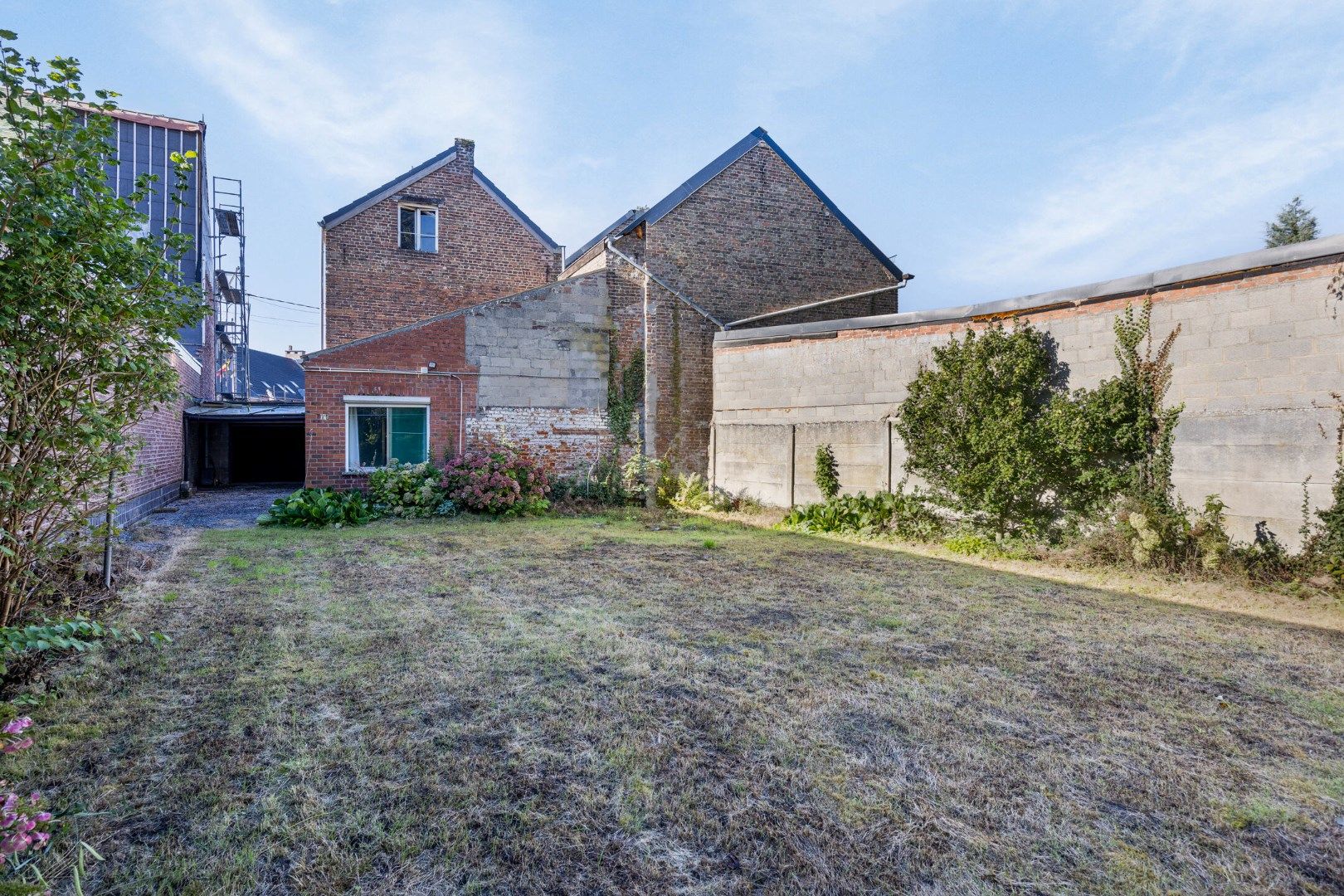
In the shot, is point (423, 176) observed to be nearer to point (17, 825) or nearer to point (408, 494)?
point (408, 494)

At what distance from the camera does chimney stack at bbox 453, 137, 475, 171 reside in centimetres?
1634

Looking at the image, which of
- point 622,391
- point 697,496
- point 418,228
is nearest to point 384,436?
point 622,391

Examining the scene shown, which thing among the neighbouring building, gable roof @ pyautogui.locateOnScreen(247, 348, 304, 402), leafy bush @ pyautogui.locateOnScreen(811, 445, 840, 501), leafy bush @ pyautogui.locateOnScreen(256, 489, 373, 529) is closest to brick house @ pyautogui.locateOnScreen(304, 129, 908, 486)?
leafy bush @ pyautogui.locateOnScreen(256, 489, 373, 529)

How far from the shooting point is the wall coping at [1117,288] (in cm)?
579

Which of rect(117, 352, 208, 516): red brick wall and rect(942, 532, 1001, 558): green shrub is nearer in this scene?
rect(942, 532, 1001, 558): green shrub

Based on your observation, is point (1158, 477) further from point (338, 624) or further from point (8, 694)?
point (8, 694)

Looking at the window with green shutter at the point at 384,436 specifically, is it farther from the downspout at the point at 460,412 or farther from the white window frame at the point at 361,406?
the downspout at the point at 460,412

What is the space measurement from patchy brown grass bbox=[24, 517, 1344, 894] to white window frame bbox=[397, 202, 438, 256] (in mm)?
12350

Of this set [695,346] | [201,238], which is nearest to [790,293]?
[695,346]

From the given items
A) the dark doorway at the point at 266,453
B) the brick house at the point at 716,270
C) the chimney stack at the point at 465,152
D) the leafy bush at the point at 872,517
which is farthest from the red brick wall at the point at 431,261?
the leafy bush at the point at 872,517

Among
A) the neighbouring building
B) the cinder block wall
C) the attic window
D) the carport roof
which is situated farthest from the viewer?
the carport roof

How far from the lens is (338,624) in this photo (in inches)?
181

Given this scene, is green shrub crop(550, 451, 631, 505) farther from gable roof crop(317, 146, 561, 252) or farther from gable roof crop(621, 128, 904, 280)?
gable roof crop(317, 146, 561, 252)

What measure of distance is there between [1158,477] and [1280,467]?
0.93 m
